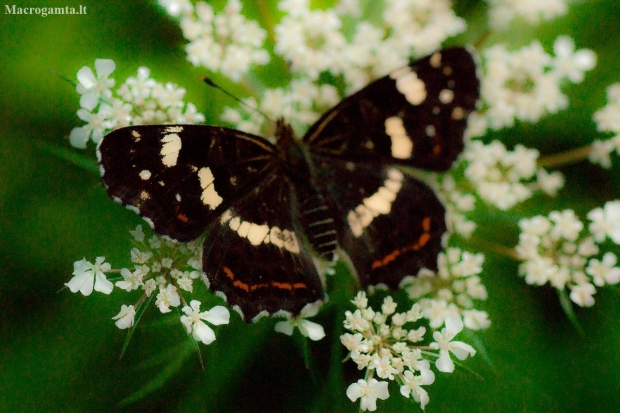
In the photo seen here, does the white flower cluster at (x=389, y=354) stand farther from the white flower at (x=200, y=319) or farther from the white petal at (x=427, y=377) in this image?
the white flower at (x=200, y=319)

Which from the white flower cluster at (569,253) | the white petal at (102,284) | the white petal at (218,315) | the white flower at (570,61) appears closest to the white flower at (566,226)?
the white flower cluster at (569,253)

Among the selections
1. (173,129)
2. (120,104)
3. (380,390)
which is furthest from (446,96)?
(120,104)

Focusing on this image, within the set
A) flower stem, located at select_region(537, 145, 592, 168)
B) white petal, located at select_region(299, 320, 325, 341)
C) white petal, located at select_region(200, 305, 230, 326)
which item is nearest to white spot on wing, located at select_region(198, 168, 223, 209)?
white petal, located at select_region(200, 305, 230, 326)

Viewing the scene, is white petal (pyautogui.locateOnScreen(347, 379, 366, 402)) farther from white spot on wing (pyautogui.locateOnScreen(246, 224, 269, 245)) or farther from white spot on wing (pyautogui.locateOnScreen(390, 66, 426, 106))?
white spot on wing (pyautogui.locateOnScreen(390, 66, 426, 106))

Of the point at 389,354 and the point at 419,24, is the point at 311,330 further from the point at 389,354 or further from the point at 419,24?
the point at 419,24

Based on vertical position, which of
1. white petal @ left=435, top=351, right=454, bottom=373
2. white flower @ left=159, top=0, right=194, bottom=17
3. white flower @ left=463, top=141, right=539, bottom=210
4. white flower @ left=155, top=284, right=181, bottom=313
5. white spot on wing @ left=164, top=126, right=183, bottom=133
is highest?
white flower @ left=159, top=0, right=194, bottom=17
